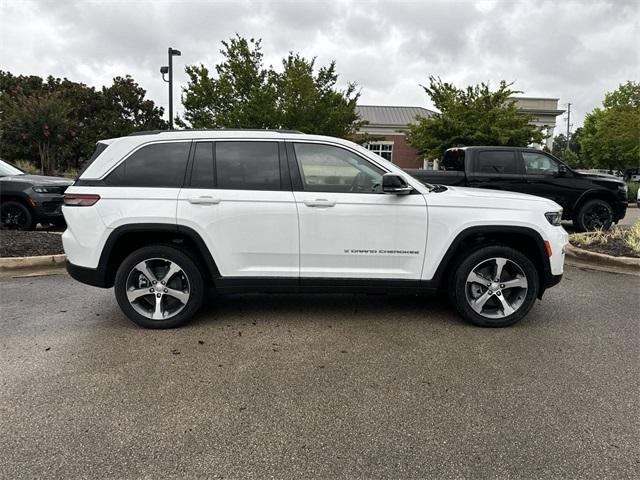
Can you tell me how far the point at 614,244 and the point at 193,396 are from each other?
7.46m

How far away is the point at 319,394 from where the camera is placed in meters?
3.13

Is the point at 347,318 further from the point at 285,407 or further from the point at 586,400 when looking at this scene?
the point at 586,400

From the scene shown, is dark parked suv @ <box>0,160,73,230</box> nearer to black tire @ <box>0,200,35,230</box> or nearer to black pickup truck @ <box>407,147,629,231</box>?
black tire @ <box>0,200,35,230</box>

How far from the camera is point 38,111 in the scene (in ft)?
57.5

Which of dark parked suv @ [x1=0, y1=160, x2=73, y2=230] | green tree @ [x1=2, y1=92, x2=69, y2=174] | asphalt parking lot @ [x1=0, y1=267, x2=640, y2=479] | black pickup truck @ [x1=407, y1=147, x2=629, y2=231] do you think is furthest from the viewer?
green tree @ [x1=2, y1=92, x2=69, y2=174]

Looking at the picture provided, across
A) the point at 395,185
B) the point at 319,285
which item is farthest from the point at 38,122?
the point at 395,185

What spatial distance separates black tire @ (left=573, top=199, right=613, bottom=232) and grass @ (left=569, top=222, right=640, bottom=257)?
142 cm

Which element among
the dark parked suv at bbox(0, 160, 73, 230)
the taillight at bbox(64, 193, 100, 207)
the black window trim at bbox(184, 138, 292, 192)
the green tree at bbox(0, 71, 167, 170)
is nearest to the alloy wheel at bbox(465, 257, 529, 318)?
the black window trim at bbox(184, 138, 292, 192)

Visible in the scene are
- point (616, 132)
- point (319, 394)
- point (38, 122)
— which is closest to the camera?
point (319, 394)

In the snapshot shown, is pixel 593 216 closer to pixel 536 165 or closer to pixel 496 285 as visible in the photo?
pixel 536 165

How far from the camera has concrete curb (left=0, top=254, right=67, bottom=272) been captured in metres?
6.57

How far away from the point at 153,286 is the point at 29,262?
3526 millimetres

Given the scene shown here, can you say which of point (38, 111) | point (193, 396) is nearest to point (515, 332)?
point (193, 396)

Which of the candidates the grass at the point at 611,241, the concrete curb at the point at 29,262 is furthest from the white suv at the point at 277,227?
the grass at the point at 611,241
